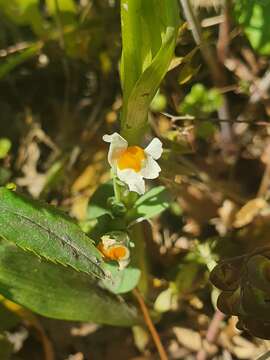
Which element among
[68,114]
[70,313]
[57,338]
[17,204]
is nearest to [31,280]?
[70,313]

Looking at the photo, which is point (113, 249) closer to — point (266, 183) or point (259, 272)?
point (259, 272)

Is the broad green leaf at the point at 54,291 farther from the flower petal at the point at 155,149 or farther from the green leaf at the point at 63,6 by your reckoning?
the green leaf at the point at 63,6

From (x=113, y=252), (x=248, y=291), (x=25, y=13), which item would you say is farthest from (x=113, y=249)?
(x=25, y=13)

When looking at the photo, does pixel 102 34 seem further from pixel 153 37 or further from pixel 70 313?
pixel 70 313

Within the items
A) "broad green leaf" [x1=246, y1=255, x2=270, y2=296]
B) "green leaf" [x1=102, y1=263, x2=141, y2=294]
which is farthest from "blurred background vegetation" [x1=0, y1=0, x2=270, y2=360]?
"broad green leaf" [x1=246, y1=255, x2=270, y2=296]

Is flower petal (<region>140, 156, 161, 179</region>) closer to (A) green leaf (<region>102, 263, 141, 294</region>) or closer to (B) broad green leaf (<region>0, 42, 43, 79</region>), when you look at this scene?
(A) green leaf (<region>102, 263, 141, 294</region>)

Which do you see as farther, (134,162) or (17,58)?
(17,58)
